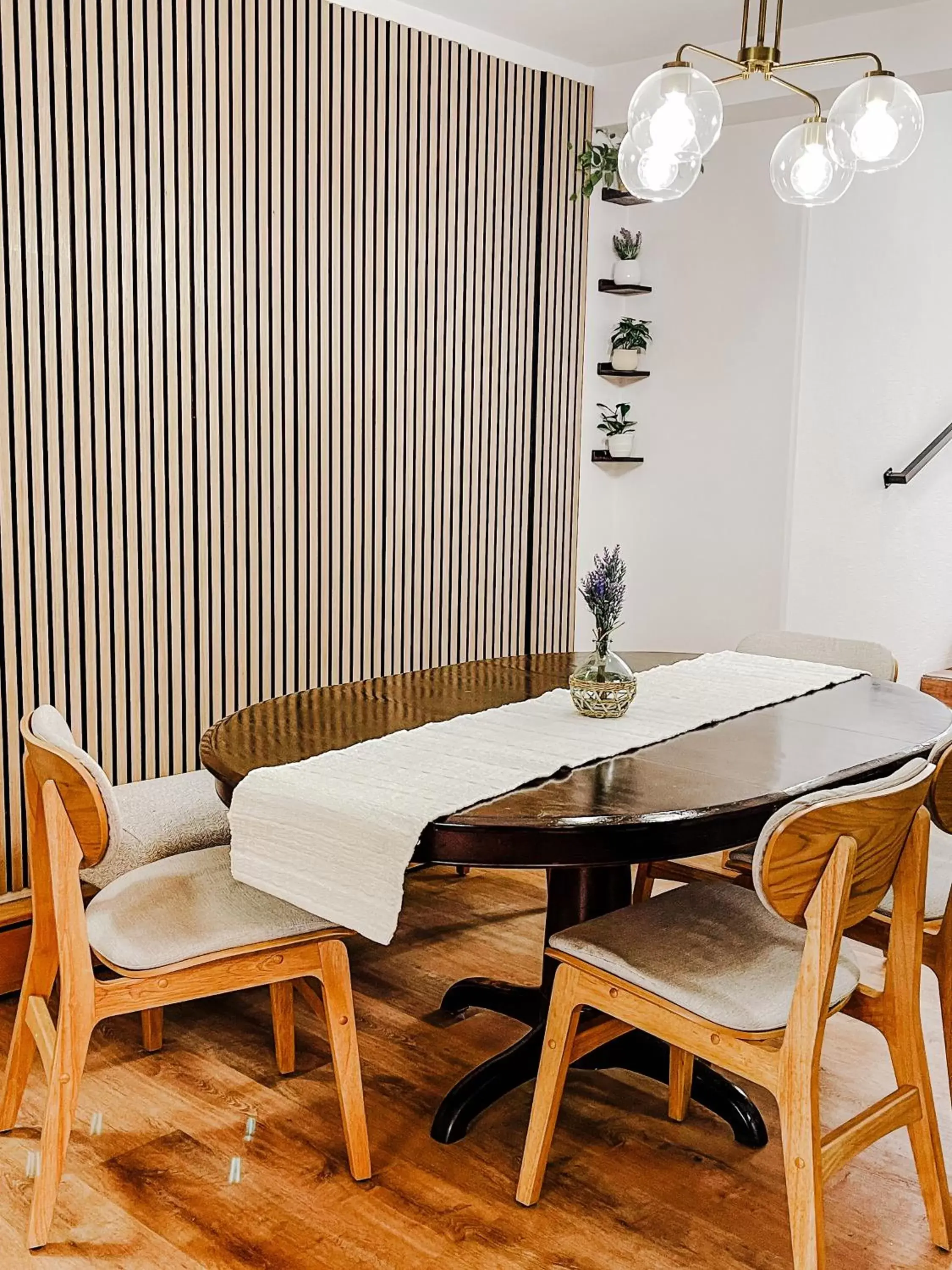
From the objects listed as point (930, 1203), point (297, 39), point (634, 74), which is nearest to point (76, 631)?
point (297, 39)

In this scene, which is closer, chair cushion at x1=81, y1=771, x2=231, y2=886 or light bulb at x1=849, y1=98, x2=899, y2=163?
light bulb at x1=849, y1=98, x2=899, y2=163

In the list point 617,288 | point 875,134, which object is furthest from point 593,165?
point 875,134

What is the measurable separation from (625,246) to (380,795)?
11.3ft

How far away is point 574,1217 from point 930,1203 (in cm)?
63

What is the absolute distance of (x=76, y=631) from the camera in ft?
11.0

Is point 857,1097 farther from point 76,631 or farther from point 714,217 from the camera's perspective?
point 714,217

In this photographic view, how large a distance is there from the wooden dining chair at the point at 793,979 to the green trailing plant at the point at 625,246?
3.19 meters

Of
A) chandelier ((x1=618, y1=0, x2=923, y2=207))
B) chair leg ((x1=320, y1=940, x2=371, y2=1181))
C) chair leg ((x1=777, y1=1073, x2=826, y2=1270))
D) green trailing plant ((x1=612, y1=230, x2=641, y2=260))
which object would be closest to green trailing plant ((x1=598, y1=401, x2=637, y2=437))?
green trailing plant ((x1=612, y1=230, x2=641, y2=260))

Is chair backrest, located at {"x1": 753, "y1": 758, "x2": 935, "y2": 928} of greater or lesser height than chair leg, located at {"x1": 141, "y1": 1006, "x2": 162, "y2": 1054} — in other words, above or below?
above

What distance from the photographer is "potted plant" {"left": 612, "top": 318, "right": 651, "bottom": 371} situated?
5.04 metres

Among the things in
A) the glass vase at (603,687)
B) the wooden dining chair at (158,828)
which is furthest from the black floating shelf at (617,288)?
the wooden dining chair at (158,828)

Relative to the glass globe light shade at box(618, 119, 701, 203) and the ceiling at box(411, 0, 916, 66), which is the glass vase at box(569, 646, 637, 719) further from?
the ceiling at box(411, 0, 916, 66)

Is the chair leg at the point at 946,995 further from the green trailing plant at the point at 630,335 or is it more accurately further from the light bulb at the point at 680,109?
the green trailing plant at the point at 630,335

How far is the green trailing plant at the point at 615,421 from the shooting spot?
5105 millimetres
